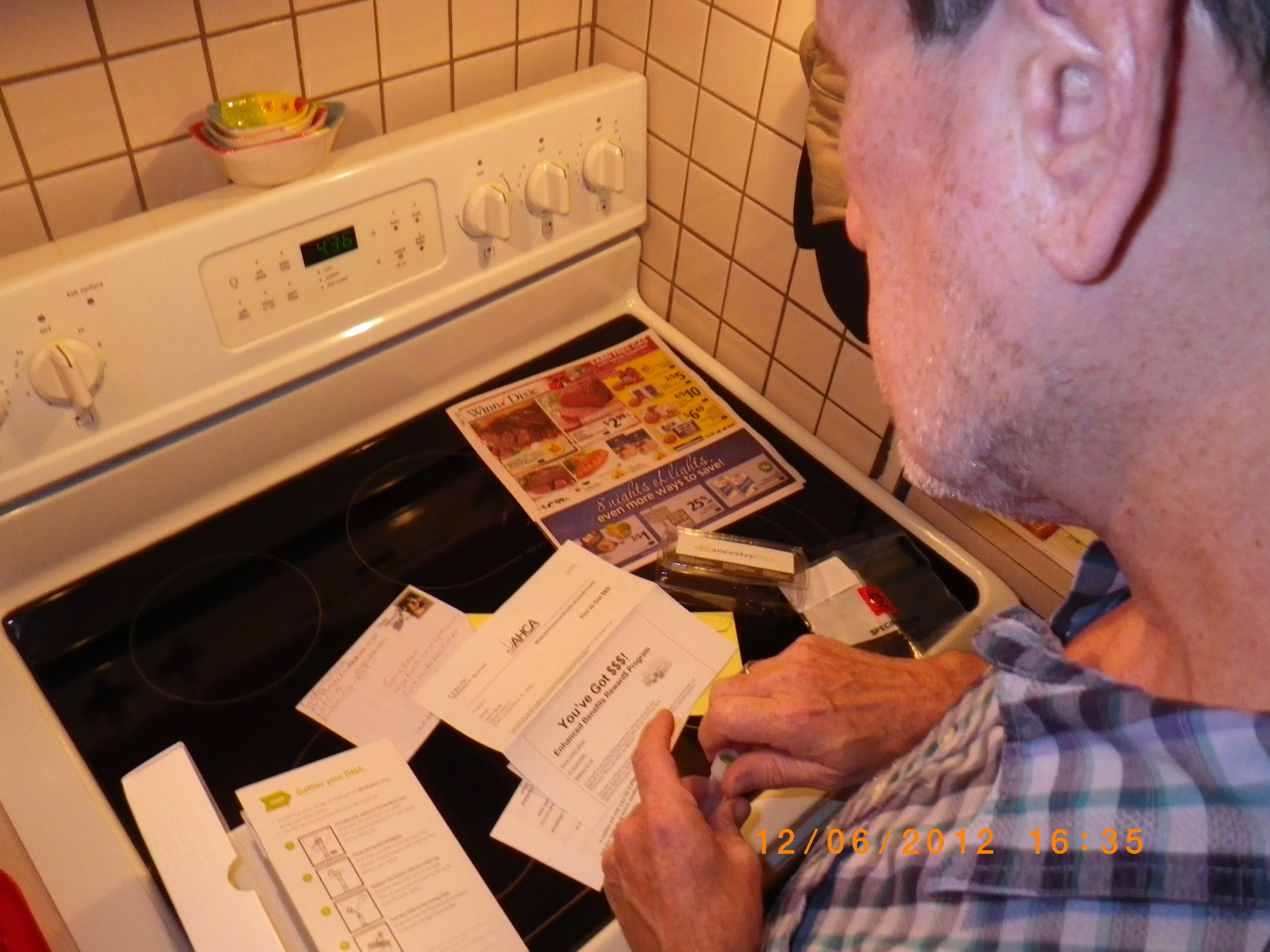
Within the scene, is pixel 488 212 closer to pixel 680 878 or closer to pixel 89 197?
pixel 89 197

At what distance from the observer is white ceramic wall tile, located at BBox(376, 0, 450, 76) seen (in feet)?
2.81

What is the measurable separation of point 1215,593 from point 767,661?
0.37 m

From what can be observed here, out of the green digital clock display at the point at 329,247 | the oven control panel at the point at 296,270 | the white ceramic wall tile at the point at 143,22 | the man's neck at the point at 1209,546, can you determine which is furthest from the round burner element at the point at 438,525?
the man's neck at the point at 1209,546

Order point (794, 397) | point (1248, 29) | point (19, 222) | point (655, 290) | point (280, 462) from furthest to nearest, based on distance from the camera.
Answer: point (655, 290)
point (794, 397)
point (280, 462)
point (19, 222)
point (1248, 29)

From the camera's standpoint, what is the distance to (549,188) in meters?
0.95

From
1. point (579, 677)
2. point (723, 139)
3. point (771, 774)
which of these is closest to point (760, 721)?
point (771, 774)

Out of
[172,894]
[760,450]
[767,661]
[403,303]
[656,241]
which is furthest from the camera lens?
[656,241]

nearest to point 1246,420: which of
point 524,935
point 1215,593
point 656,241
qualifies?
point 1215,593

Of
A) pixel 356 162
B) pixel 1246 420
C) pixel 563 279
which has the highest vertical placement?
pixel 1246 420

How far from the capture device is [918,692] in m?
0.76

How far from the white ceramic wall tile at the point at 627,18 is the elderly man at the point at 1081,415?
1.98 feet

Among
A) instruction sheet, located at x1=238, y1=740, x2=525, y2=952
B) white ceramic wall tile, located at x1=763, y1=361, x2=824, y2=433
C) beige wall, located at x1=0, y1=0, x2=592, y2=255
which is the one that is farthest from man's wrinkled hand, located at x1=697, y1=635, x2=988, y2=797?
beige wall, located at x1=0, y1=0, x2=592, y2=255

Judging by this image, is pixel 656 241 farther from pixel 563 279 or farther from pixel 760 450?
pixel 760 450

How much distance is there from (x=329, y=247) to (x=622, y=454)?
36cm
